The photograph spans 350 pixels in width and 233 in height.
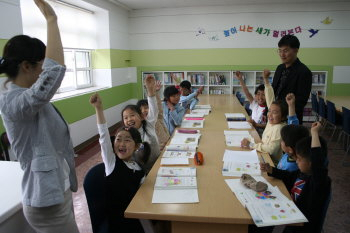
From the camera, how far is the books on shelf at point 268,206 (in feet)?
4.07

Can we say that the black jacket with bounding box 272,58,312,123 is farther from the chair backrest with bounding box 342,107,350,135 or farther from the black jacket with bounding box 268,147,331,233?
the chair backrest with bounding box 342,107,350,135

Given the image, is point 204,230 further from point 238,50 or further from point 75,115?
point 238,50

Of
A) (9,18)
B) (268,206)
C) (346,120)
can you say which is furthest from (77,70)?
(268,206)

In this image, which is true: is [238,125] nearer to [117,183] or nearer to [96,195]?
[117,183]

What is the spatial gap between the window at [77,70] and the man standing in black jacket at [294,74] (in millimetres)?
3786

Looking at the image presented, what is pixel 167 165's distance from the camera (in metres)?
1.92

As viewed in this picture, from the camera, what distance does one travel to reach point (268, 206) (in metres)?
1.35

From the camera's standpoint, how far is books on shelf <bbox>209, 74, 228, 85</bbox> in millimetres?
7086

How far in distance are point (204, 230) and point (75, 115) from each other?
3.80 meters

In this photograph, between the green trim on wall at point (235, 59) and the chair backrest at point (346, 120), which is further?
the green trim on wall at point (235, 59)

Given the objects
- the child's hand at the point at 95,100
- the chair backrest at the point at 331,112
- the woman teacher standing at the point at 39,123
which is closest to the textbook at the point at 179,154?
the child's hand at the point at 95,100

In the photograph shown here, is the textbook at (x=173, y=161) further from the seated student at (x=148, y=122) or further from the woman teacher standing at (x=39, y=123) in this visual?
the woman teacher standing at (x=39, y=123)

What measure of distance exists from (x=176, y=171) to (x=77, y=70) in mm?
4346

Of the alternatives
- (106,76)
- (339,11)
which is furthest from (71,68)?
(339,11)
